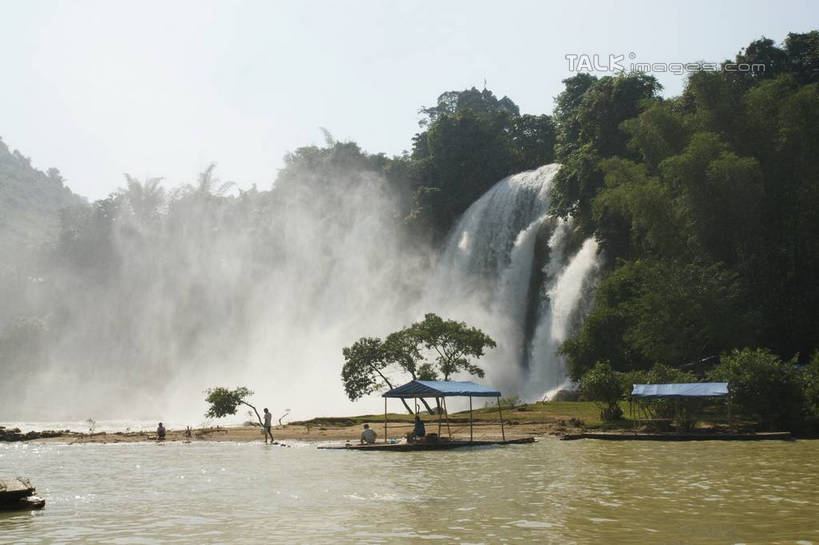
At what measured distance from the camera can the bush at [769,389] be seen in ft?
106

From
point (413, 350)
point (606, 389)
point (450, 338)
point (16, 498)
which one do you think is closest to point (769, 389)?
point (606, 389)

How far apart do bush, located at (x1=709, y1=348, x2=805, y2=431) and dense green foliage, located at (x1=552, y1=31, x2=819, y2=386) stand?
817 cm

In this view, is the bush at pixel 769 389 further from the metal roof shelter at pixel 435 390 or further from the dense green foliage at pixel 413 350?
the dense green foliage at pixel 413 350

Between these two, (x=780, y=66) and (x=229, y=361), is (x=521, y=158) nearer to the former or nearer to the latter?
(x=780, y=66)

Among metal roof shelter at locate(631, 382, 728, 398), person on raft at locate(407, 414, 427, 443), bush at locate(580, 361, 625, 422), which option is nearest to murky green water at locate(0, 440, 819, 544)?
person on raft at locate(407, 414, 427, 443)

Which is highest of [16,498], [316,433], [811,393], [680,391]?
[680,391]

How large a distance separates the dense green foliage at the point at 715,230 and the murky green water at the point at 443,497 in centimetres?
1509

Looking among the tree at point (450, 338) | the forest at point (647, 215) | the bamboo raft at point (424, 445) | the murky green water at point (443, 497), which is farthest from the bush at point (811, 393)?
the tree at point (450, 338)

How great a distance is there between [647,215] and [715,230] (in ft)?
11.8

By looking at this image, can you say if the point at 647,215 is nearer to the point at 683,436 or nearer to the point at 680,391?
the point at 680,391

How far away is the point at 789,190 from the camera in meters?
44.2

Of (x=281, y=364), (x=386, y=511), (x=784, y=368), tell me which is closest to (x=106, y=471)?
(x=386, y=511)

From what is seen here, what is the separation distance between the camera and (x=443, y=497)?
54.1 ft

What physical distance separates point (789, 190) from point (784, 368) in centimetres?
1513
